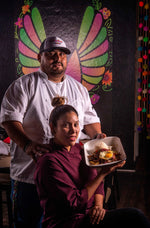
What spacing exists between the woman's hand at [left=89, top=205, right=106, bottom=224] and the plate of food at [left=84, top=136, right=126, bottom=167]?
24 cm

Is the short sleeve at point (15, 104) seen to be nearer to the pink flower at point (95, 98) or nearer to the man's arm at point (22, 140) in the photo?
the man's arm at point (22, 140)

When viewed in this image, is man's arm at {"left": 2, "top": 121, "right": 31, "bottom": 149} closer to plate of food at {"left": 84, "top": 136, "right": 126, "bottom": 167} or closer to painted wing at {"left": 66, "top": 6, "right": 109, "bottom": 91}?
plate of food at {"left": 84, "top": 136, "right": 126, "bottom": 167}

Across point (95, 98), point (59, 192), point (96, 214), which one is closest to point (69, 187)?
point (59, 192)

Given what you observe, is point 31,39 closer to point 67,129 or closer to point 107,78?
point 107,78

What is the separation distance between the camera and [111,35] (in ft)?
13.1

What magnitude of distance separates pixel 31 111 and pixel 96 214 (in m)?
0.72

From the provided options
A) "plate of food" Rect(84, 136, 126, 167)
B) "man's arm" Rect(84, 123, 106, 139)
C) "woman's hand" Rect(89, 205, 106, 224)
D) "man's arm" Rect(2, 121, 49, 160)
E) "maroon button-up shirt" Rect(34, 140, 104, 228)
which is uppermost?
"man's arm" Rect(2, 121, 49, 160)

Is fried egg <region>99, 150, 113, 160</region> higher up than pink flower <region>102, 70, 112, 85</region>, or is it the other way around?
pink flower <region>102, 70, 112, 85</region>

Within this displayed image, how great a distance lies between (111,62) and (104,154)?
113 inches

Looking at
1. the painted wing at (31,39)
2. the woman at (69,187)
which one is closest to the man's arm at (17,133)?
the woman at (69,187)

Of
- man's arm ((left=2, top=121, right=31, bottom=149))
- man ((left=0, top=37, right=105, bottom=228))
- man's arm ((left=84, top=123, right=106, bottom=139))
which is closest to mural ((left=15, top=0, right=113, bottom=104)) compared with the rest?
man's arm ((left=84, top=123, right=106, bottom=139))

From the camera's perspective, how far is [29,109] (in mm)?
1645

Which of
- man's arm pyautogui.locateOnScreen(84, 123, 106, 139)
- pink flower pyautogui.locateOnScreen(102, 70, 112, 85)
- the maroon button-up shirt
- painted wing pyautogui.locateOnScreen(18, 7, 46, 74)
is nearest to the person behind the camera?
the maroon button-up shirt

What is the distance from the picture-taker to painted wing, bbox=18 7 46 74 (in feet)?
13.9
